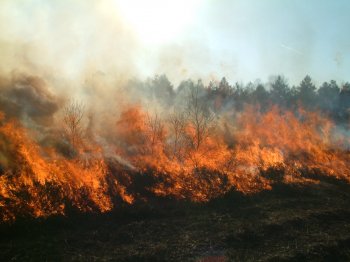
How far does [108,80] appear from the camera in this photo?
4328 cm

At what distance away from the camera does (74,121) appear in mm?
33594

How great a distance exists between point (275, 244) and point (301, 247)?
1526mm

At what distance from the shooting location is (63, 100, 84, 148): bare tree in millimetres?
32156

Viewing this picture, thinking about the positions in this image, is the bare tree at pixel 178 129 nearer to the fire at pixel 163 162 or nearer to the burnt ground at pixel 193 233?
the fire at pixel 163 162

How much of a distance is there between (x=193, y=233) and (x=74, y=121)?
1665 centimetres

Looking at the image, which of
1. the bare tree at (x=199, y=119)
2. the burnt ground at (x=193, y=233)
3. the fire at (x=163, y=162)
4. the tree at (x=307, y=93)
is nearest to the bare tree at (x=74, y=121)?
the fire at (x=163, y=162)

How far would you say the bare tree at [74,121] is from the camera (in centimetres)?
3216

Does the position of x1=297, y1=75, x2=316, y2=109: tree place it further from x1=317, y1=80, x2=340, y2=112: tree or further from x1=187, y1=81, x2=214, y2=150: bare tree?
x1=187, y1=81, x2=214, y2=150: bare tree

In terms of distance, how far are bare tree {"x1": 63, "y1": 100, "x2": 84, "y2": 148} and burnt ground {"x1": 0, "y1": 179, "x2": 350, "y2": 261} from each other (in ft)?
32.4

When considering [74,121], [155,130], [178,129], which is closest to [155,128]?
[155,130]

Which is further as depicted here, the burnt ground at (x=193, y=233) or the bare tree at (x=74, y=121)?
the bare tree at (x=74, y=121)

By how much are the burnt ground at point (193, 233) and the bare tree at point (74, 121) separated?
389 inches

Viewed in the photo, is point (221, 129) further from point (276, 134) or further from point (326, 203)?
point (326, 203)

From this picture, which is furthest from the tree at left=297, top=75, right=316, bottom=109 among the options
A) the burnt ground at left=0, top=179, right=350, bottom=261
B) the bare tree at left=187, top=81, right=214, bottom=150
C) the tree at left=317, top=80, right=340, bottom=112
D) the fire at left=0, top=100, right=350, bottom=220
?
the burnt ground at left=0, top=179, right=350, bottom=261
